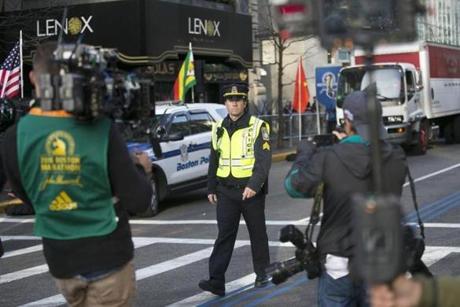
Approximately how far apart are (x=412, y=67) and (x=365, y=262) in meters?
20.4

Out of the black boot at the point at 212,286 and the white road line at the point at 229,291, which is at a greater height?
the black boot at the point at 212,286

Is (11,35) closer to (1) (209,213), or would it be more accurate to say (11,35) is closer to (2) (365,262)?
(1) (209,213)

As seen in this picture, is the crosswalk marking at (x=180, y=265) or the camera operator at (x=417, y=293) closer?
the camera operator at (x=417, y=293)

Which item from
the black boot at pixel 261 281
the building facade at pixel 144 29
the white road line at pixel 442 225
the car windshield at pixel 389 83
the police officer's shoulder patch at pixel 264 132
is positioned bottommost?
the black boot at pixel 261 281

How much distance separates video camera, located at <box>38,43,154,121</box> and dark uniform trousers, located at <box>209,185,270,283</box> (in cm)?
356

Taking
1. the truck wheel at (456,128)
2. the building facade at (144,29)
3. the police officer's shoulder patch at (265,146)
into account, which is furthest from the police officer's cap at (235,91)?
the truck wheel at (456,128)

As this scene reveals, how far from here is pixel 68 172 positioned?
3.42 meters

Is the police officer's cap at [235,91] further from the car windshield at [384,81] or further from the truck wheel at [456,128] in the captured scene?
the truck wheel at [456,128]

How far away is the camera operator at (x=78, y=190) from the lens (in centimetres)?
341

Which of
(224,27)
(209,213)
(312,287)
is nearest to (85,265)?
(312,287)

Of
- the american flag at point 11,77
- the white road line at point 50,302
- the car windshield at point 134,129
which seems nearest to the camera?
the car windshield at point 134,129

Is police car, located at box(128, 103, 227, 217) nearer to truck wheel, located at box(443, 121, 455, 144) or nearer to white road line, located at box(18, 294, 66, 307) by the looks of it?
white road line, located at box(18, 294, 66, 307)

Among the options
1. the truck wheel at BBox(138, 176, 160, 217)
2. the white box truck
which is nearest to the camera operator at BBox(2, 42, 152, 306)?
the truck wheel at BBox(138, 176, 160, 217)

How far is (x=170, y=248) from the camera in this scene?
374 inches
